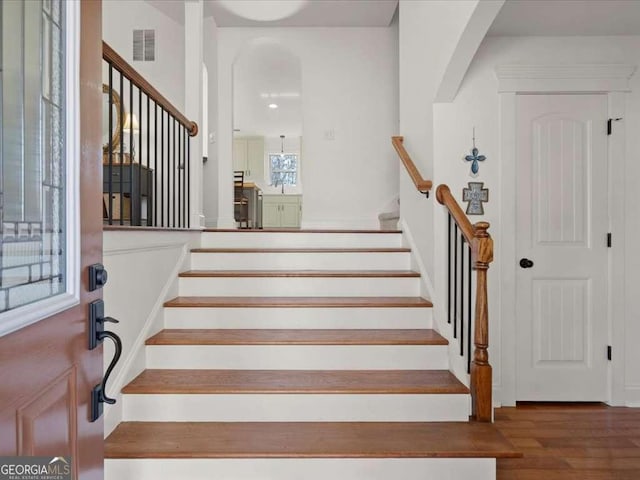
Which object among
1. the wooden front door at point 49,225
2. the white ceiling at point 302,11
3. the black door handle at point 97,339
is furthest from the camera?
the white ceiling at point 302,11

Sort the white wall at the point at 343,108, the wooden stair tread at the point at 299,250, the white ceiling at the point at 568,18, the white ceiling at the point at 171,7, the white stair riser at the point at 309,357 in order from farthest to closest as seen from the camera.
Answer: the white wall at the point at 343,108
the white ceiling at the point at 171,7
the wooden stair tread at the point at 299,250
the white ceiling at the point at 568,18
the white stair riser at the point at 309,357

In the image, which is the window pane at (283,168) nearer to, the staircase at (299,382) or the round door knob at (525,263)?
the staircase at (299,382)

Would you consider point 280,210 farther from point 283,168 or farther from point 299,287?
point 299,287

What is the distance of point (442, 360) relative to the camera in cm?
238

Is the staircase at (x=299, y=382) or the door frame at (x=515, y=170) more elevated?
the door frame at (x=515, y=170)

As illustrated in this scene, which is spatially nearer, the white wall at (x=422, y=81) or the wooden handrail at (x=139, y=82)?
the wooden handrail at (x=139, y=82)

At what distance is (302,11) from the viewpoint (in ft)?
14.8

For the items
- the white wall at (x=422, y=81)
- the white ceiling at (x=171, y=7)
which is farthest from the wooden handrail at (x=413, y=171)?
the white ceiling at (x=171, y=7)

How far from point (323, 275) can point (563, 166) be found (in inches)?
75.6

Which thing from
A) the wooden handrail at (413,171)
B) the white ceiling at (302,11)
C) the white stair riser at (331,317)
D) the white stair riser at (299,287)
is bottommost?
the white stair riser at (331,317)

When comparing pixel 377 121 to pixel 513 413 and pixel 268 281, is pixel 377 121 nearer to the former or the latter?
pixel 268 281

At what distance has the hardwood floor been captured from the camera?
2084mm

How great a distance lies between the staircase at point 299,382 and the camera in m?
1.79

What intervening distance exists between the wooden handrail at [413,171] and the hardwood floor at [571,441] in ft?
5.16
